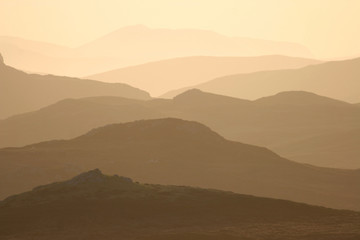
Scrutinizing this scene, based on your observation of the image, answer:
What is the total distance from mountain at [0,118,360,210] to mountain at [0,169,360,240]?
30317mm

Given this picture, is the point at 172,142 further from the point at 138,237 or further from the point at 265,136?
the point at 265,136

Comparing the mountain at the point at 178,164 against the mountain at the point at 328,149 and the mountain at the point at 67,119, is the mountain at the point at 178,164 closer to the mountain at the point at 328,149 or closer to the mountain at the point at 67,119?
the mountain at the point at 328,149

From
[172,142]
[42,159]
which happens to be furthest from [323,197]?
[42,159]

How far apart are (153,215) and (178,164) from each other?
4916cm

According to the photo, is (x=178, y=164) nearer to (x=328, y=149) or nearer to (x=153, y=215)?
(x=153, y=215)

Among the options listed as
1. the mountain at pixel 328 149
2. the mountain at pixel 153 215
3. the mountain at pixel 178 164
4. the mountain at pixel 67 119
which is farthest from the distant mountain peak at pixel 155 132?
the mountain at pixel 153 215

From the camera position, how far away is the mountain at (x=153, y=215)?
5594cm

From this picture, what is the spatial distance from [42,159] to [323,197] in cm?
4113

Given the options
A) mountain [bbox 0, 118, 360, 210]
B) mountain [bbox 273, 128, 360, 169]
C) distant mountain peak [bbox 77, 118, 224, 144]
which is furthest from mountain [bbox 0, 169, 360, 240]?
mountain [bbox 273, 128, 360, 169]

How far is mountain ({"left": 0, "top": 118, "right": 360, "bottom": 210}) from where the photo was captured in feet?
336

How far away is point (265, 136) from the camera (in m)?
198

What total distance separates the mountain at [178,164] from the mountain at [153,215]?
30.3 m

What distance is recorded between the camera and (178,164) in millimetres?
111812

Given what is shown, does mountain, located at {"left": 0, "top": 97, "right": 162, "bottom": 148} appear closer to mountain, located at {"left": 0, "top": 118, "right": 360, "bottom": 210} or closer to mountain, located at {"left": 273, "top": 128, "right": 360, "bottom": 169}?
mountain, located at {"left": 273, "top": 128, "right": 360, "bottom": 169}
